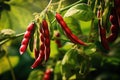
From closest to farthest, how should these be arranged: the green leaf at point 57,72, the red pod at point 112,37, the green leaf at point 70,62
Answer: the red pod at point 112,37
the green leaf at point 70,62
the green leaf at point 57,72

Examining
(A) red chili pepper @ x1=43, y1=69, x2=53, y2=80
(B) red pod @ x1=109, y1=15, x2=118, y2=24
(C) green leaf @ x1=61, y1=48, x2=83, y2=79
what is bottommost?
(A) red chili pepper @ x1=43, y1=69, x2=53, y2=80

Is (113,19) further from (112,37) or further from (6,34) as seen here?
(6,34)

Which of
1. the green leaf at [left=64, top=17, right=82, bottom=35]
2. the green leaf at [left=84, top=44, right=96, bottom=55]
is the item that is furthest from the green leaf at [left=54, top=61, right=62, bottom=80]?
the green leaf at [left=64, top=17, right=82, bottom=35]

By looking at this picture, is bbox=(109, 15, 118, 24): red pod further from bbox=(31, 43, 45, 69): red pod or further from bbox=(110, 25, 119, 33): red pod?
bbox=(31, 43, 45, 69): red pod

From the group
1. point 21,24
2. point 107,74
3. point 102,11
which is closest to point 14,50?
point 107,74

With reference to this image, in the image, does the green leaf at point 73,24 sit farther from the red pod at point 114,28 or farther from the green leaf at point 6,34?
the green leaf at point 6,34

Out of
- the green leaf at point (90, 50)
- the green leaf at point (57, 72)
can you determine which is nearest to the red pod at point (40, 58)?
the green leaf at point (90, 50)

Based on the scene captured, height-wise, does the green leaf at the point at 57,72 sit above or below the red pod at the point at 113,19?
below

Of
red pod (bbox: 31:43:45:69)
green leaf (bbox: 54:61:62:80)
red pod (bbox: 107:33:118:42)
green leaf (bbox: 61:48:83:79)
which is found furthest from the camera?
green leaf (bbox: 54:61:62:80)

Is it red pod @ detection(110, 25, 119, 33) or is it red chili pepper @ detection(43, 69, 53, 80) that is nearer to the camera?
red pod @ detection(110, 25, 119, 33)
